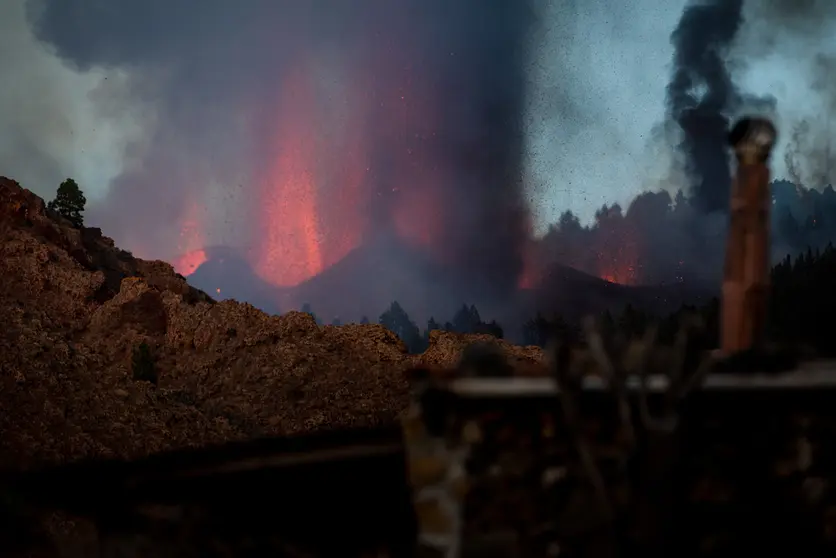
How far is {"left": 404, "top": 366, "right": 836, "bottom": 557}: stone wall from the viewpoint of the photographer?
5.16m

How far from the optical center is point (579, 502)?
5293mm

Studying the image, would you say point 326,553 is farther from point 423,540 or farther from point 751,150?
point 751,150

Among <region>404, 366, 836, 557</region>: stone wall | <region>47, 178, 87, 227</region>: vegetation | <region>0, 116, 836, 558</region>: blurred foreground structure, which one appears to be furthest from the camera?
<region>47, 178, 87, 227</region>: vegetation

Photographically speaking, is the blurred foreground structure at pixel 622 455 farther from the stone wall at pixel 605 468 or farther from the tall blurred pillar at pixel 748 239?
the tall blurred pillar at pixel 748 239

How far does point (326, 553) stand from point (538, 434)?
2.61 meters

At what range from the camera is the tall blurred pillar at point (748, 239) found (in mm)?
6480

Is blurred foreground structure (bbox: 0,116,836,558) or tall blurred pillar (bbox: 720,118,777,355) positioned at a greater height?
tall blurred pillar (bbox: 720,118,777,355)

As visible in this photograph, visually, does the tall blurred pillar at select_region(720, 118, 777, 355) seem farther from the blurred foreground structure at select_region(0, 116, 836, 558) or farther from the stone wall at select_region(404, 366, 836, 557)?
the stone wall at select_region(404, 366, 836, 557)

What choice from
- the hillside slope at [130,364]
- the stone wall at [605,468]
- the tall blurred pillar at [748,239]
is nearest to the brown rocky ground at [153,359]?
the hillside slope at [130,364]

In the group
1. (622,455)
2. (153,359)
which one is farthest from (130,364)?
(622,455)

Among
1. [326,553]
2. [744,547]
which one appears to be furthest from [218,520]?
[744,547]

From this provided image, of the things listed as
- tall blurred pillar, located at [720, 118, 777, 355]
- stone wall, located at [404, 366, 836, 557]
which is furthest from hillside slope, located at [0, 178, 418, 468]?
tall blurred pillar, located at [720, 118, 777, 355]

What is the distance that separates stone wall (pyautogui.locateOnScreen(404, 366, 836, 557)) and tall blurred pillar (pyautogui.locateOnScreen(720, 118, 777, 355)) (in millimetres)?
1190

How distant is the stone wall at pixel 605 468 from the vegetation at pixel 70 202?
176 ft
